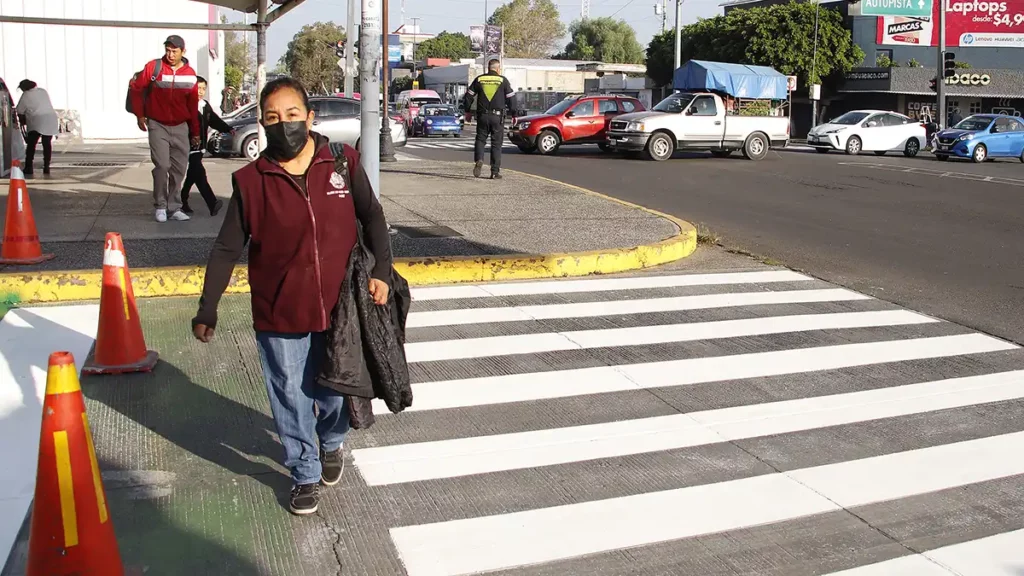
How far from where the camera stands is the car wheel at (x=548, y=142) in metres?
28.2

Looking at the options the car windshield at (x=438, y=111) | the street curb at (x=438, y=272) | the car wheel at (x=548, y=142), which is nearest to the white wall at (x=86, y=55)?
the car wheel at (x=548, y=142)

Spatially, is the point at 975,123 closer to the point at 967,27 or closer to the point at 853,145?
the point at 853,145

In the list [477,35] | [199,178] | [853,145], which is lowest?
[199,178]

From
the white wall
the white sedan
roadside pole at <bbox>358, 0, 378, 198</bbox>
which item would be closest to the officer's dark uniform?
roadside pole at <bbox>358, 0, 378, 198</bbox>

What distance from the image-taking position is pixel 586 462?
15.9 feet

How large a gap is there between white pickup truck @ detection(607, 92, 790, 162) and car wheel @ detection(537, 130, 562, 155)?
1886 mm

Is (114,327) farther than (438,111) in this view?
No

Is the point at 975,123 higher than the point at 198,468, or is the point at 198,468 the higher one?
the point at 975,123

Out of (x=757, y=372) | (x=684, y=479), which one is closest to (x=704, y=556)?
(x=684, y=479)

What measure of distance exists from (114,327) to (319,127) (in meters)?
16.5

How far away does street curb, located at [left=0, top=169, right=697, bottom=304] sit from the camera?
7.71 m

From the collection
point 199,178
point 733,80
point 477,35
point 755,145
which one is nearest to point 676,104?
point 755,145

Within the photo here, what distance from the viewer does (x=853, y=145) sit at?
34.8 metres

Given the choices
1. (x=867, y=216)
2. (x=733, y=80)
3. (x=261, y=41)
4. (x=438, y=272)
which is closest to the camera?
(x=438, y=272)
